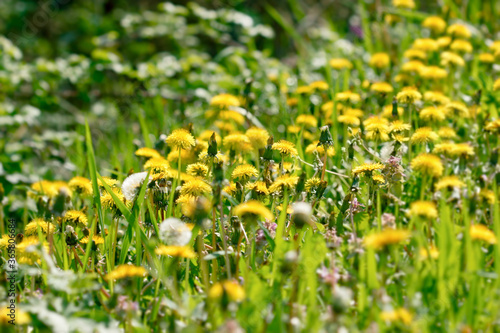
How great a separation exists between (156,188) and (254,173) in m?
0.30

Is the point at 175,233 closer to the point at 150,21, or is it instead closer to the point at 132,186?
the point at 132,186

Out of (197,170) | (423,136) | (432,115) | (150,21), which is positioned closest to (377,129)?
(423,136)

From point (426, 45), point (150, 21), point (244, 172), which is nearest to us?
point (244, 172)

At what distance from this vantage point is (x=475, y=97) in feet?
6.94

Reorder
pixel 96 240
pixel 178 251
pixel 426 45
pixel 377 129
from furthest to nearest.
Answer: pixel 426 45 < pixel 377 129 < pixel 96 240 < pixel 178 251

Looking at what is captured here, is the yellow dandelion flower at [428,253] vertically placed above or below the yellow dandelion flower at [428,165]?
below

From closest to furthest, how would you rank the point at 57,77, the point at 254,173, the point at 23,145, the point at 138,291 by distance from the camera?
1. the point at 138,291
2. the point at 254,173
3. the point at 23,145
4. the point at 57,77

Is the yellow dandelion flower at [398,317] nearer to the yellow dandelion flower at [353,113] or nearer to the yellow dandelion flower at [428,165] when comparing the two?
the yellow dandelion flower at [428,165]

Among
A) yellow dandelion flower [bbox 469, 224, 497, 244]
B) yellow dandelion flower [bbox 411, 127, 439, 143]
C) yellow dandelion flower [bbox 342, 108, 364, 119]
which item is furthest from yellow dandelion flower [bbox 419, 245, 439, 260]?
yellow dandelion flower [bbox 342, 108, 364, 119]

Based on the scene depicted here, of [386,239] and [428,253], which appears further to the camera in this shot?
[428,253]

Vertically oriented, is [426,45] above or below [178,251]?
above

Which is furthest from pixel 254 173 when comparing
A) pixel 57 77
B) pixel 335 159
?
pixel 57 77

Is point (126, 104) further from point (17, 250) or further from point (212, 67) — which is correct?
point (17, 250)

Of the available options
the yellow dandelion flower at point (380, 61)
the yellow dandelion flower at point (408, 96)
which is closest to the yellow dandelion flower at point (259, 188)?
the yellow dandelion flower at point (408, 96)
